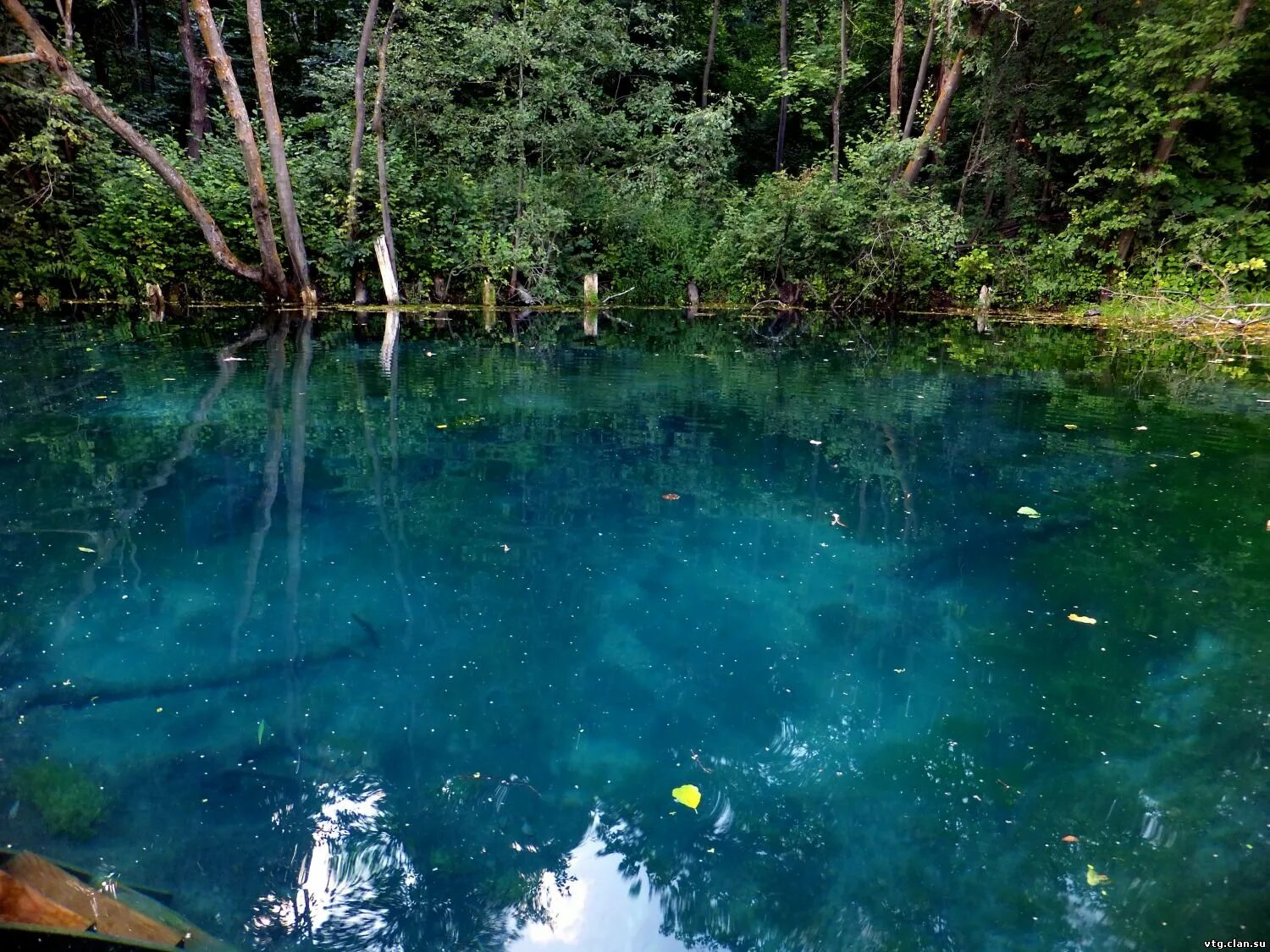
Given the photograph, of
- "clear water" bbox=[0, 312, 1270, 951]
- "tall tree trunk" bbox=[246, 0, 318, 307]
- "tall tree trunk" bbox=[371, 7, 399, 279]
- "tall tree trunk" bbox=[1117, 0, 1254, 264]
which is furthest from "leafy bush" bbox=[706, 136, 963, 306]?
"clear water" bbox=[0, 312, 1270, 951]

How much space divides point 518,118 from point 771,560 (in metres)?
14.2

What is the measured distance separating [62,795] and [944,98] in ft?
58.5

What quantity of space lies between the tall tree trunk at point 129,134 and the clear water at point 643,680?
8.30 metres

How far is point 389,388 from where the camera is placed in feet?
23.7

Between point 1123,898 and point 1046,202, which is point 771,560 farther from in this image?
point 1046,202

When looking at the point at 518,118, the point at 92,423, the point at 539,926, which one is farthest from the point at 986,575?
the point at 518,118

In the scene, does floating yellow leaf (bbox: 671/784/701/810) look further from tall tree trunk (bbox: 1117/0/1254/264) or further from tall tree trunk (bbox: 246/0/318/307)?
tall tree trunk (bbox: 1117/0/1254/264)

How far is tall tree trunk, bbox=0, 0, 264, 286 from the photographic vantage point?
1068cm

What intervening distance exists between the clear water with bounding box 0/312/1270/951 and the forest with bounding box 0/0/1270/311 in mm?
10258

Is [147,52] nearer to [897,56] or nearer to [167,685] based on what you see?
[897,56]

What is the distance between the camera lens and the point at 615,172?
17.6 meters

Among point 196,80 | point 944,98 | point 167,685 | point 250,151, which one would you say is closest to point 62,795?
point 167,685

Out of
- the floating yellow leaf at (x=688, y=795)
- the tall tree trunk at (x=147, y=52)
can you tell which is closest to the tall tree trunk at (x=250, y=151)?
the tall tree trunk at (x=147, y=52)

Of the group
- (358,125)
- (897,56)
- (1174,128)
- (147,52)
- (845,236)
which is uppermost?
(147,52)
